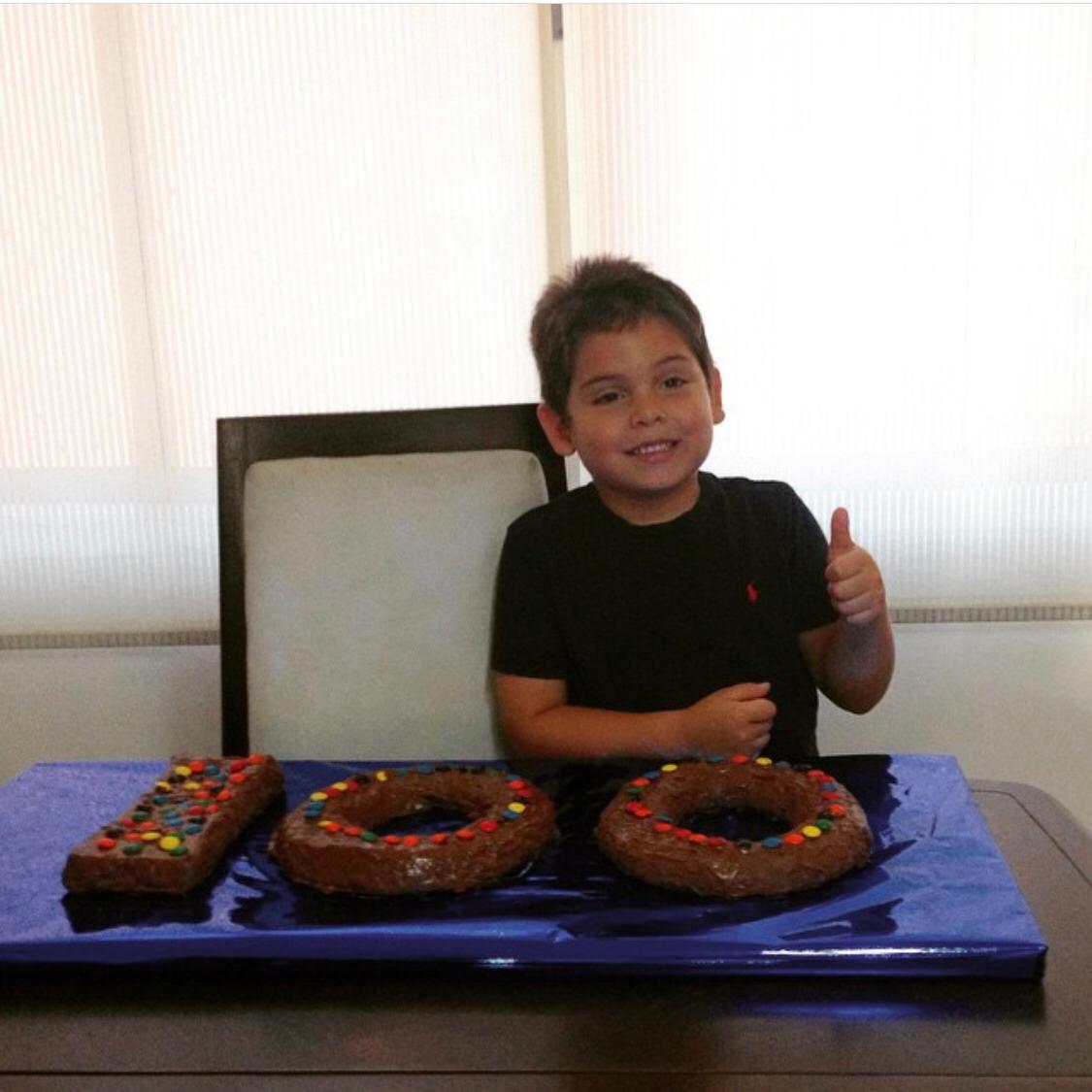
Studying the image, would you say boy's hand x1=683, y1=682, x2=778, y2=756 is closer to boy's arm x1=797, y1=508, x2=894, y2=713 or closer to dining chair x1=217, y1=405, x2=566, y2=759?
boy's arm x1=797, y1=508, x2=894, y2=713

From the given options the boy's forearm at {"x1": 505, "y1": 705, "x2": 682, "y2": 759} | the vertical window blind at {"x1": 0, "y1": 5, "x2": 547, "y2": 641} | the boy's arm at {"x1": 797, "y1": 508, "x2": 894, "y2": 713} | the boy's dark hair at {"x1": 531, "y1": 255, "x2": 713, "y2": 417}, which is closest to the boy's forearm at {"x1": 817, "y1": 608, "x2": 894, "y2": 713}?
the boy's arm at {"x1": 797, "y1": 508, "x2": 894, "y2": 713}

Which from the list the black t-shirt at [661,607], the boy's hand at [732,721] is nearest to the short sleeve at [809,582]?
the black t-shirt at [661,607]

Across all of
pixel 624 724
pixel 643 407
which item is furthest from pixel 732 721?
pixel 643 407

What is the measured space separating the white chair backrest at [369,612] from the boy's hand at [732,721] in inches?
13.3

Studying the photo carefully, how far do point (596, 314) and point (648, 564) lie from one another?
317 mm

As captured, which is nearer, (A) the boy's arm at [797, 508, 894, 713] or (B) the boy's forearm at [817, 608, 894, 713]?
(A) the boy's arm at [797, 508, 894, 713]

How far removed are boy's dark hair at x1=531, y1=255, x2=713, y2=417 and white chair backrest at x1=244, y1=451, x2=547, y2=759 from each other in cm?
19

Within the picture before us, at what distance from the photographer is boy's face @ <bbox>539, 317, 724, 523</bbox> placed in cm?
127

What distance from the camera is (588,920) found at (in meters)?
0.72

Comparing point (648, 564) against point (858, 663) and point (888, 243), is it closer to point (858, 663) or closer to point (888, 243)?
point (858, 663)

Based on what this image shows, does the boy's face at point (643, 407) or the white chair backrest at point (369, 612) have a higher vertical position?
the boy's face at point (643, 407)

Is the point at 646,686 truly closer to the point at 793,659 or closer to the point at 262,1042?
the point at 793,659

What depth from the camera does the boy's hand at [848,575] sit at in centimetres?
109

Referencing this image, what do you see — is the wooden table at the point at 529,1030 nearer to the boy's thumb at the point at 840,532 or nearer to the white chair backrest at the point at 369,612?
the boy's thumb at the point at 840,532
